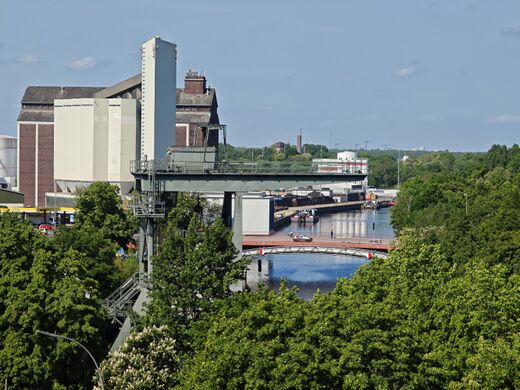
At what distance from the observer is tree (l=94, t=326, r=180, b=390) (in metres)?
44.7

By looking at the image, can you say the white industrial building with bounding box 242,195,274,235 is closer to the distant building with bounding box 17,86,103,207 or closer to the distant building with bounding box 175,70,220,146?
the distant building with bounding box 175,70,220,146

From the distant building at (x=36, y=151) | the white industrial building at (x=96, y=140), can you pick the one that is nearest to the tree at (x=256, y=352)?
the white industrial building at (x=96, y=140)

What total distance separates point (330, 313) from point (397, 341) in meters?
2.82

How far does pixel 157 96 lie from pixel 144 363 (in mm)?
26283

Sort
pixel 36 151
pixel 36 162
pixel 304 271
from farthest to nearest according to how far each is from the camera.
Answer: pixel 36 151 → pixel 36 162 → pixel 304 271

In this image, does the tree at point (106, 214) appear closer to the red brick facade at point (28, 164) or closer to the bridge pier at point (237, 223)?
the bridge pier at point (237, 223)

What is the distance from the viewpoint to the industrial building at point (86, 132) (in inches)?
5246

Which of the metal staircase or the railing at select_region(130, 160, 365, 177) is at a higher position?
the railing at select_region(130, 160, 365, 177)

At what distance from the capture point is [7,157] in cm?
19012

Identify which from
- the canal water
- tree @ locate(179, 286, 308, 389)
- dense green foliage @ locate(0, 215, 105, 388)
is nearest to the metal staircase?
dense green foliage @ locate(0, 215, 105, 388)

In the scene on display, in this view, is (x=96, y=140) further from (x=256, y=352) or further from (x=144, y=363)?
(x=256, y=352)

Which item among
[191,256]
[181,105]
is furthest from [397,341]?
[181,105]

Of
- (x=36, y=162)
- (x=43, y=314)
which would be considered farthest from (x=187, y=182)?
(x=36, y=162)

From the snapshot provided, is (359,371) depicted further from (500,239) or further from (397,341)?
(500,239)
